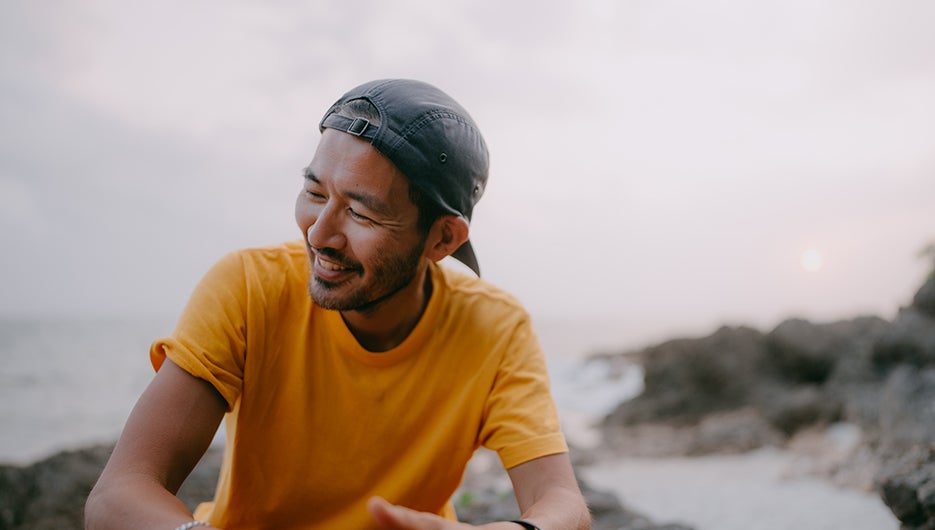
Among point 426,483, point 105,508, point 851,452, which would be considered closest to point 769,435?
point 851,452

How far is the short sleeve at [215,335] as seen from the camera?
184 centimetres

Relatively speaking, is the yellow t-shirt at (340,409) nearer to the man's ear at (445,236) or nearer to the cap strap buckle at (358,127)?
the man's ear at (445,236)

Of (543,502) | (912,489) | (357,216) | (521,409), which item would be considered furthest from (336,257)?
(912,489)

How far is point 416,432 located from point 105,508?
99cm

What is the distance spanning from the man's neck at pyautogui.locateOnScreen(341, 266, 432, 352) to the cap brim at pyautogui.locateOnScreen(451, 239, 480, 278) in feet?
0.67

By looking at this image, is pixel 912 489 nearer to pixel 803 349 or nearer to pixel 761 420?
pixel 761 420

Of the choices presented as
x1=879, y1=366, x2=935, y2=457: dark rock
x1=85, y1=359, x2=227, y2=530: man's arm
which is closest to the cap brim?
x1=85, y1=359, x2=227, y2=530: man's arm

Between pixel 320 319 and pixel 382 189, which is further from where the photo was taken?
pixel 320 319

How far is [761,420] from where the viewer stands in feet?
37.7

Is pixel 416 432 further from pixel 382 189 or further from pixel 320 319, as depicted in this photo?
pixel 382 189

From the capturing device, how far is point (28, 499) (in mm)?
3721

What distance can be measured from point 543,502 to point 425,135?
1221 millimetres

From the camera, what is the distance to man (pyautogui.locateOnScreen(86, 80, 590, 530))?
2027mm

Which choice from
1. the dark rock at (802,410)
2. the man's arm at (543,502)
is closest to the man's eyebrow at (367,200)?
the man's arm at (543,502)
